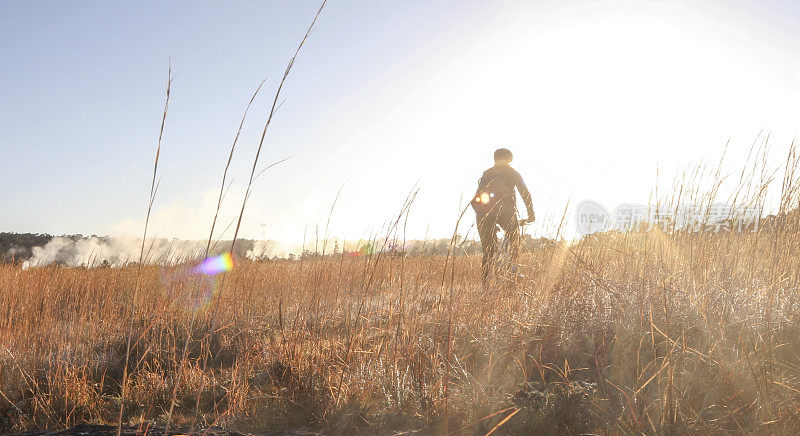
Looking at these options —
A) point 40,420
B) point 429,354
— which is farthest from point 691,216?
point 40,420

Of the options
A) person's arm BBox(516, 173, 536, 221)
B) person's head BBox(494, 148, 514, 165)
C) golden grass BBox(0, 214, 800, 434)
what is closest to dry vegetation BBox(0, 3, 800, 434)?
golden grass BBox(0, 214, 800, 434)

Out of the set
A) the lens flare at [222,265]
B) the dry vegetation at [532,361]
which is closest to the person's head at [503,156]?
the dry vegetation at [532,361]

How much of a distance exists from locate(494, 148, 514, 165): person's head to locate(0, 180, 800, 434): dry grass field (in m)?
2.00

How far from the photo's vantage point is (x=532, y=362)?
237 cm

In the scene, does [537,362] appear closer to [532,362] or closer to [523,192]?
[532,362]

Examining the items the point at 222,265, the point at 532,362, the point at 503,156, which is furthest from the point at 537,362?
the point at 503,156

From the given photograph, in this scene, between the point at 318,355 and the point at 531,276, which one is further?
the point at 531,276

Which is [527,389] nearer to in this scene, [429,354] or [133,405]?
[429,354]

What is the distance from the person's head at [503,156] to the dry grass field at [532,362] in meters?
2.00

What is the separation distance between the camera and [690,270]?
9.05 feet

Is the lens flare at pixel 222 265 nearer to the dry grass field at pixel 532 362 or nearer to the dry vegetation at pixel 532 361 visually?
the dry vegetation at pixel 532 361

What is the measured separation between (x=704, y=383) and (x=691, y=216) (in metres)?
1.66

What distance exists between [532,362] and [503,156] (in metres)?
3.41

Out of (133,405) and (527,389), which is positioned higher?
(527,389)
